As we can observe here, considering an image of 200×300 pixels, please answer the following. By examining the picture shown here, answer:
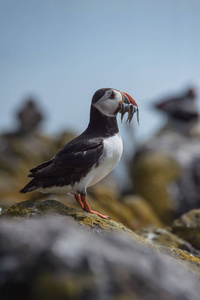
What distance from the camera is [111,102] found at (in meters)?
6.11

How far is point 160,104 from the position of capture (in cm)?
2327

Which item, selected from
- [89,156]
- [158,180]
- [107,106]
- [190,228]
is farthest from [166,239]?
[158,180]

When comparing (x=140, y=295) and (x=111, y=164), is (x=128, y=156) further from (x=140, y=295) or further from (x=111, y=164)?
(x=140, y=295)

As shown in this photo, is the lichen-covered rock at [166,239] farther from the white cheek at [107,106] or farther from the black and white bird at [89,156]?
the white cheek at [107,106]

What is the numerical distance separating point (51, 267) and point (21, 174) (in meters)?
20.0

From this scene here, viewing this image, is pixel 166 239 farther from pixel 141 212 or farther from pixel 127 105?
pixel 141 212

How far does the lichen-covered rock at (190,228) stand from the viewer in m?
8.20

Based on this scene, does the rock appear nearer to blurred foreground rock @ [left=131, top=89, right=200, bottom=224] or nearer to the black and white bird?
blurred foreground rock @ [left=131, top=89, right=200, bottom=224]

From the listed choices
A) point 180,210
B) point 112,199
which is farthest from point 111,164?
point 180,210

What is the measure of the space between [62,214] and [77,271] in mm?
2438

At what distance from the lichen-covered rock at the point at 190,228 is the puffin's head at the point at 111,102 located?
11.6 ft

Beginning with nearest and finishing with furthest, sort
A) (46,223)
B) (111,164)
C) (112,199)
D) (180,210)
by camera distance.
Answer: (46,223), (111,164), (112,199), (180,210)

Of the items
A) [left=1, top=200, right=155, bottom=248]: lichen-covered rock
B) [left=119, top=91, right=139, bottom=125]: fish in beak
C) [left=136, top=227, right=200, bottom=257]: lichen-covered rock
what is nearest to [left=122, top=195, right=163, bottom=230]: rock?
[left=136, top=227, right=200, bottom=257]: lichen-covered rock

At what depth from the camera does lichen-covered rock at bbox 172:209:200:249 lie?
8195 millimetres
